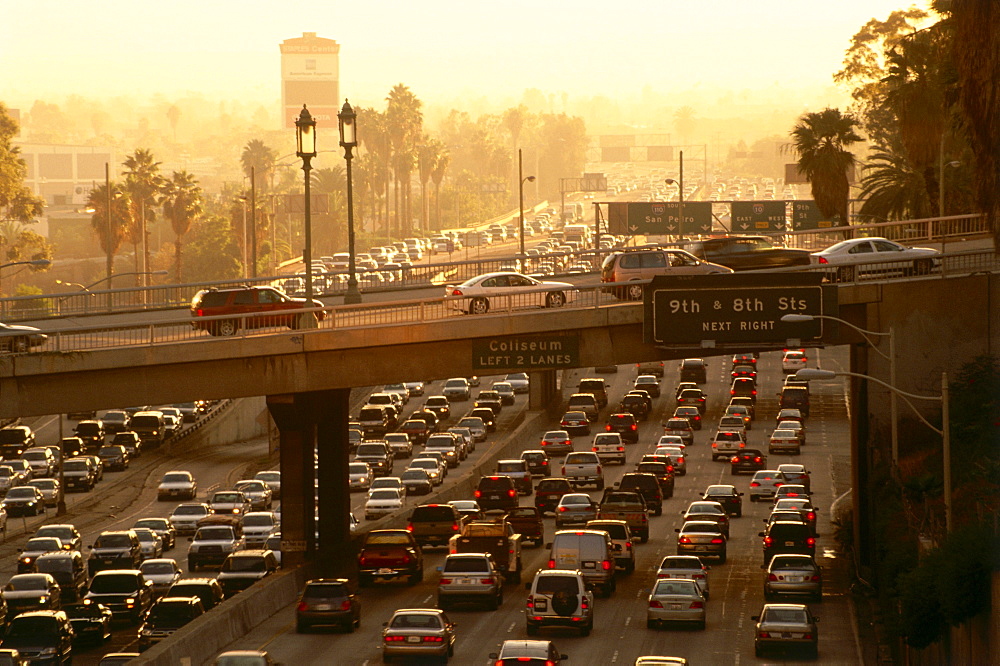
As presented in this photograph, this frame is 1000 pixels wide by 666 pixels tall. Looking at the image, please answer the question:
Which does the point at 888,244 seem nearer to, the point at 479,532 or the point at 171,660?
the point at 479,532

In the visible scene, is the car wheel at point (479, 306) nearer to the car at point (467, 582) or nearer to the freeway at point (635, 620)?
the freeway at point (635, 620)

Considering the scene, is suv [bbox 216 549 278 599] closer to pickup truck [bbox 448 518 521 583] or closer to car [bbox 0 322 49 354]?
pickup truck [bbox 448 518 521 583]

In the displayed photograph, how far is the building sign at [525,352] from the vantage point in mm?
43656

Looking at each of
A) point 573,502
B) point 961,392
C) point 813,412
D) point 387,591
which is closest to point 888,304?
point 961,392

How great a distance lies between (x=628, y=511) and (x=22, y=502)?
28.0 m

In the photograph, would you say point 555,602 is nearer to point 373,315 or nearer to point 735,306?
point 735,306

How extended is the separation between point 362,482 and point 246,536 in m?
15.1

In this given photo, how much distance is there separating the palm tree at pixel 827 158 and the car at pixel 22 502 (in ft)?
129

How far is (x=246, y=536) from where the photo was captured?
5400 cm

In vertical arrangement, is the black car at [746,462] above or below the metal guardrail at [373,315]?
below

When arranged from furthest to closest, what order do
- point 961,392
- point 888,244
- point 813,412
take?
point 813,412
point 888,244
point 961,392

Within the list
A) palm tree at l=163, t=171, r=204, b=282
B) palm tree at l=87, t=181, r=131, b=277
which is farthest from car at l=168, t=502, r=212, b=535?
palm tree at l=163, t=171, r=204, b=282

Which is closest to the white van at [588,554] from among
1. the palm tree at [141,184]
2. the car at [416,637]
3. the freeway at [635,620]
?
the freeway at [635,620]

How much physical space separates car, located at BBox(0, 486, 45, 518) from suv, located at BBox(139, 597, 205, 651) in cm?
3040
